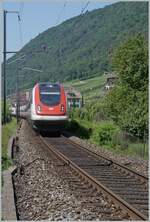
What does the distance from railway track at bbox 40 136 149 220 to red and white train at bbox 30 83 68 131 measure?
24.3 ft

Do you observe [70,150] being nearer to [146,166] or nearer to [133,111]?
[146,166]

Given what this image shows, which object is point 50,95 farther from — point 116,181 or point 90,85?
point 90,85

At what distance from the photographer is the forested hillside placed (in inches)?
4653

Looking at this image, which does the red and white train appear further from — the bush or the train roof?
the bush

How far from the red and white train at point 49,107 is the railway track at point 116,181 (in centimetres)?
742

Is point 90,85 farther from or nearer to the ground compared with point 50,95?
farther from the ground

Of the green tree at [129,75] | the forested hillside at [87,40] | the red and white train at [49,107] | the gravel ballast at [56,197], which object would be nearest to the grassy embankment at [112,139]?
the red and white train at [49,107]

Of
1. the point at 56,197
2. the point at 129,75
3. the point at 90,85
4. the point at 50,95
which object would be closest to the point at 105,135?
the point at 50,95

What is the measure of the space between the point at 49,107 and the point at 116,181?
1431 centimetres

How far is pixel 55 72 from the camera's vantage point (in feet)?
351

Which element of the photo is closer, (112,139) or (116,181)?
(116,181)

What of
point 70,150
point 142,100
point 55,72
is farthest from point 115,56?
point 55,72

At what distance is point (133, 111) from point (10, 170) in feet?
58.0

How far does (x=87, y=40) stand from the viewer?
145750 millimetres
